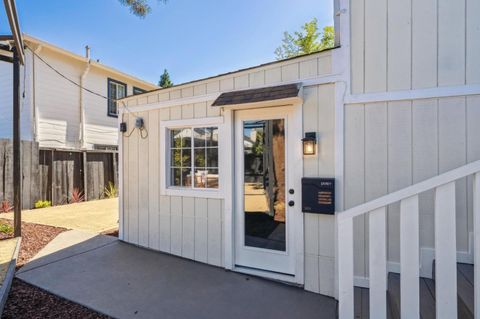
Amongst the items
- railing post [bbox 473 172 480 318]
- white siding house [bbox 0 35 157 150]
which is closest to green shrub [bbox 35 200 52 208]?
white siding house [bbox 0 35 157 150]

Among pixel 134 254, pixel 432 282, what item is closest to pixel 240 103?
pixel 432 282

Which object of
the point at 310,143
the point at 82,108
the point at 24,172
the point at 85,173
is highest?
the point at 82,108

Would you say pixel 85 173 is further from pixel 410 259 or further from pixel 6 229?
pixel 410 259

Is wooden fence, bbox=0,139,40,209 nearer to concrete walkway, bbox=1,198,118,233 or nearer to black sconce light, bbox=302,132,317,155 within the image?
concrete walkway, bbox=1,198,118,233

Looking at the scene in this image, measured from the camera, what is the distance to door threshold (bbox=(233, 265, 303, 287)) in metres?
3.54

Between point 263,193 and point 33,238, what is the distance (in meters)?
4.76

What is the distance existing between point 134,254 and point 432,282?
4223 millimetres

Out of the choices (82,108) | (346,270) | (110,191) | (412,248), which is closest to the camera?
(412,248)

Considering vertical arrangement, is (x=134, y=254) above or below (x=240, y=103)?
below

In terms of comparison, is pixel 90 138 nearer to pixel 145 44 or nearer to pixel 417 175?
pixel 145 44

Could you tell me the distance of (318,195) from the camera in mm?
3285

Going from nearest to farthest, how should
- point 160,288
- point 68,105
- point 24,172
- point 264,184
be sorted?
point 160,288
point 264,184
point 24,172
point 68,105

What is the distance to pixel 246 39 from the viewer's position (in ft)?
32.7

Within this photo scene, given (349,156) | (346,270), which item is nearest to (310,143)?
(349,156)
